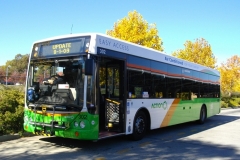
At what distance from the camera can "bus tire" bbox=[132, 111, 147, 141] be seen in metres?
8.81

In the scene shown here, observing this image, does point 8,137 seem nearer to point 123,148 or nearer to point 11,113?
point 11,113

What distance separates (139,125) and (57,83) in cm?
327

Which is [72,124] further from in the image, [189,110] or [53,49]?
[189,110]

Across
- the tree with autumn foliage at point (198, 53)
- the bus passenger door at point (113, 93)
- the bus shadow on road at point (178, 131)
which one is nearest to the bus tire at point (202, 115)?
the bus shadow on road at point (178, 131)

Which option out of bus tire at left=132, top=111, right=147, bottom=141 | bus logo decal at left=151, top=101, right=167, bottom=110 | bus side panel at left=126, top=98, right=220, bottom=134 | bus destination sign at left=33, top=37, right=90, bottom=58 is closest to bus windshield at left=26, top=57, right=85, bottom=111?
bus destination sign at left=33, top=37, right=90, bottom=58

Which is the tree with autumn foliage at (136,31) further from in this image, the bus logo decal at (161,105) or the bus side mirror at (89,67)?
the bus side mirror at (89,67)

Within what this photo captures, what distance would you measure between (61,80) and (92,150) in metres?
2.19

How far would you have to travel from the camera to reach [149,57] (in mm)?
9703

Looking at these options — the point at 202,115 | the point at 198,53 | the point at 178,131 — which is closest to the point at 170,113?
the point at 178,131

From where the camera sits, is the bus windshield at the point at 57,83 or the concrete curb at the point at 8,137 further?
the concrete curb at the point at 8,137

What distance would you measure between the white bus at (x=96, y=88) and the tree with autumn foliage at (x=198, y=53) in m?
23.9

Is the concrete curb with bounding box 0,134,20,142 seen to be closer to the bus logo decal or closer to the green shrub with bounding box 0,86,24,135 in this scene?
the green shrub with bounding box 0,86,24,135

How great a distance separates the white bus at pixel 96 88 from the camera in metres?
6.94

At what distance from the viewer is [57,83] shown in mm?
7402
